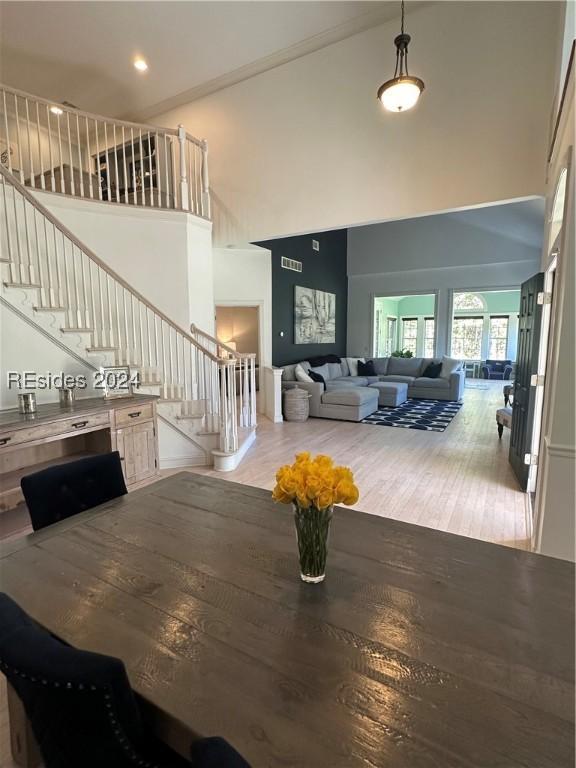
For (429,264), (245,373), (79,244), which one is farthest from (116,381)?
(429,264)

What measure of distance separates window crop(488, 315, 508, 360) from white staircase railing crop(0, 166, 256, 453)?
10.0 m

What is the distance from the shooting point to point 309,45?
202 inches

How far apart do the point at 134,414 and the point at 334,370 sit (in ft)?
19.1

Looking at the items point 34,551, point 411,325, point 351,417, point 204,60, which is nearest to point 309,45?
point 204,60

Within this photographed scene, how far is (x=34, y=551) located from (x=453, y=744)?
1314mm

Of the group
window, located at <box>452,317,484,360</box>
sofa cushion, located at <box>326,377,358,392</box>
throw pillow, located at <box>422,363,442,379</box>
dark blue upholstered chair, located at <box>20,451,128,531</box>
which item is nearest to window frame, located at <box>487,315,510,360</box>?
window, located at <box>452,317,484,360</box>

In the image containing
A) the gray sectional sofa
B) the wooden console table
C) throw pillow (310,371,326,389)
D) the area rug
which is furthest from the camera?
→ throw pillow (310,371,326,389)

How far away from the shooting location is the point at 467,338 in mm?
12648

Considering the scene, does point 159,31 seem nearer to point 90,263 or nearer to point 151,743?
point 90,263

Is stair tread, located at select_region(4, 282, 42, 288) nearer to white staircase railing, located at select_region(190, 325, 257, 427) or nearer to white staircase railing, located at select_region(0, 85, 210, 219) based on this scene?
white staircase railing, located at select_region(0, 85, 210, 219)

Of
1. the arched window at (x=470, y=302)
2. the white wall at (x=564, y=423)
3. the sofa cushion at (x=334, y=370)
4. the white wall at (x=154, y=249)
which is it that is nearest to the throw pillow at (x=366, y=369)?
the sofa cushion at (x=334, y=370)

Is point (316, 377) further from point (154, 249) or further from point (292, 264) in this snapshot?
point (154, 249)

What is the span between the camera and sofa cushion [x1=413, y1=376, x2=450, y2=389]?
8.53 m

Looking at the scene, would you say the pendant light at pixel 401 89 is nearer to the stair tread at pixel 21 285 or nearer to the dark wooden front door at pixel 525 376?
the dark wooden front door at pixel 525 376
